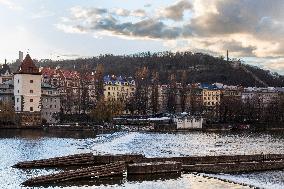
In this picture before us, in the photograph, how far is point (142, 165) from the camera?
35312 millimetres

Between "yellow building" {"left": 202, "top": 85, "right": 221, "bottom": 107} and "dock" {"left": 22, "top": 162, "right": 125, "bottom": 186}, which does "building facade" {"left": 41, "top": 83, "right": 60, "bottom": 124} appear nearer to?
"dock" {"left": 22, "top": 162, "right": 125, "bottom": 186}

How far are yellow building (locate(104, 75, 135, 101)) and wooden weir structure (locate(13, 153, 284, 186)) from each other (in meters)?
112

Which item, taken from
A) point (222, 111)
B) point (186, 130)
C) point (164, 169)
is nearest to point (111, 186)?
point (164, 169)

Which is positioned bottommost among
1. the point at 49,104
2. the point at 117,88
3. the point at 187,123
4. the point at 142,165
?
the point at 187,123

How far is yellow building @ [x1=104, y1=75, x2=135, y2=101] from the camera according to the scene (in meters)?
155

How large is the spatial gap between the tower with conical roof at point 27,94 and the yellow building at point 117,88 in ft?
192

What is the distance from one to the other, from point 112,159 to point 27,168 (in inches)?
283

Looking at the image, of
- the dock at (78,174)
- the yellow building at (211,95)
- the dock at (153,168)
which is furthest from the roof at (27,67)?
the yellow building at (211,95)

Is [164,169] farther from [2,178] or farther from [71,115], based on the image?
[71,115]

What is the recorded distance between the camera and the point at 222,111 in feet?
414

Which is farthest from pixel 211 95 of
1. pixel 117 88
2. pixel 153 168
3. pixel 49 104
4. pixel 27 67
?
pixel 153 168

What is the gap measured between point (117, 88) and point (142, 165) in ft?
401

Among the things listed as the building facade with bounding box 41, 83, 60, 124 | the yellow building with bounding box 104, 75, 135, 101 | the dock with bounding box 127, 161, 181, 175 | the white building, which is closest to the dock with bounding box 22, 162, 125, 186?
the dock with bounding box 127, 161, 181, 175

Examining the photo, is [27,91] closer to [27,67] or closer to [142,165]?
[27,67]
